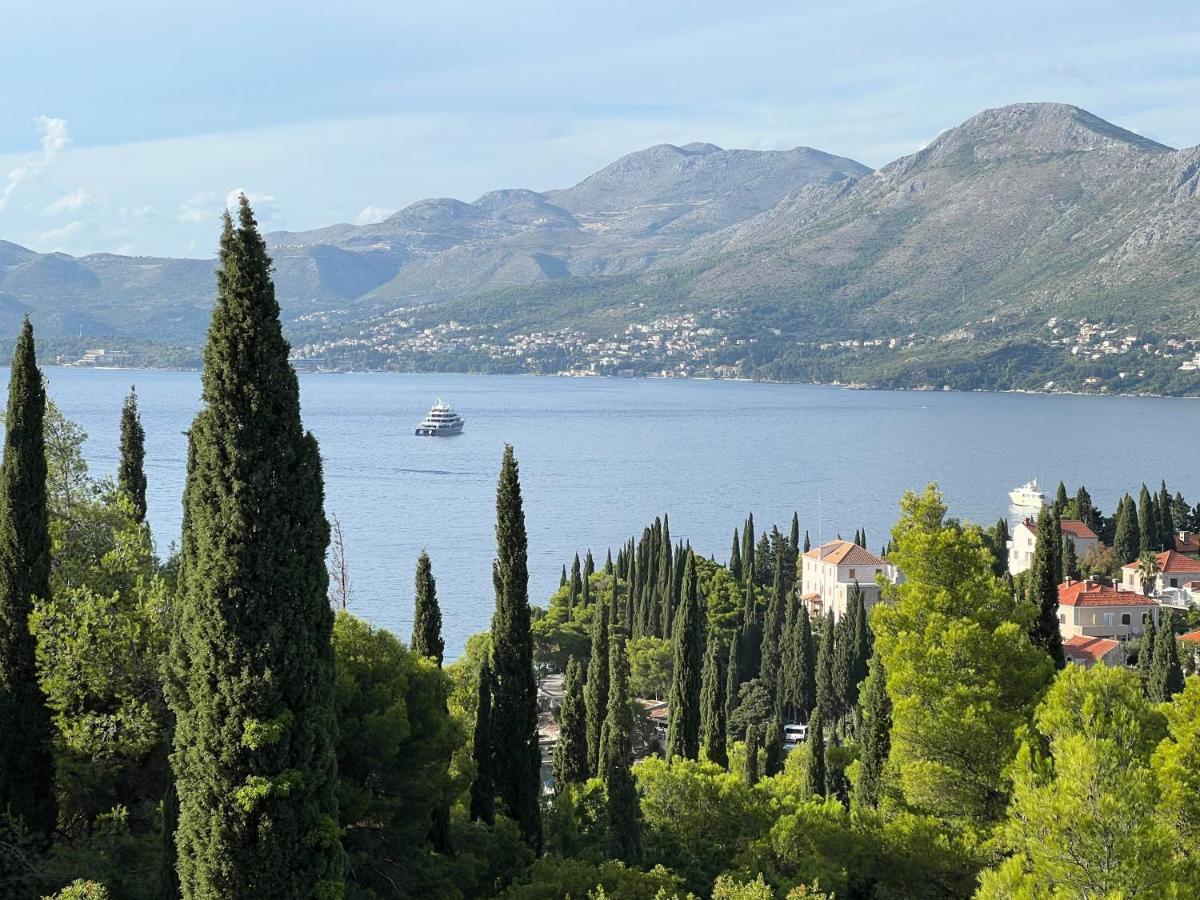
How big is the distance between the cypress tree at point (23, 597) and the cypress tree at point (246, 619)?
4.97 m

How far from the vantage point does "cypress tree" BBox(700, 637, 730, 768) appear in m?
33.1

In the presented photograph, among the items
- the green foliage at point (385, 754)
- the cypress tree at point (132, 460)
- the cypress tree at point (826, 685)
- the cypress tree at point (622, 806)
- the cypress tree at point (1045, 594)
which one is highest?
the cypress tree at point (132, 460)

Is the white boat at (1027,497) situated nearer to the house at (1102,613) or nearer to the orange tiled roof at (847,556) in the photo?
the orange tiled roof at (847,556)

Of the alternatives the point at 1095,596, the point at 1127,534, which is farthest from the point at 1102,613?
the point at 1127,534

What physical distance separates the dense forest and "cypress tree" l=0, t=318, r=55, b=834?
0.04 m

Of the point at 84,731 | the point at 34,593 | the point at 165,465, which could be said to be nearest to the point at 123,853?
the point at 84,731

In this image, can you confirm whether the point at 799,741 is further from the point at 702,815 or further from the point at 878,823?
the point at 878,823

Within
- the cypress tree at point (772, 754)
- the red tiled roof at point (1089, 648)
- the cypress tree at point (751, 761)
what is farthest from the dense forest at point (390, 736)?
the red tiled roof at point (1089, 648)

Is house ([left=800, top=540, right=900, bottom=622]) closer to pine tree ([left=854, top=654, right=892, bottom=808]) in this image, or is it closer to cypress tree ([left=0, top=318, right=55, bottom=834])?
pine tree ([left=854, top=654, right=892, bottom=808])

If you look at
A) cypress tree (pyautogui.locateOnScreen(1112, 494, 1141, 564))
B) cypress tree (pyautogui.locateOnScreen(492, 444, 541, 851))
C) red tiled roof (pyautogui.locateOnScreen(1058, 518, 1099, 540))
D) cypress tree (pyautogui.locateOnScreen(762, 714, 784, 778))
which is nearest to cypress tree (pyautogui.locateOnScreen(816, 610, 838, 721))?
cypress tree (pyautogui.locateOnScreen(762, 714, 784, 778))

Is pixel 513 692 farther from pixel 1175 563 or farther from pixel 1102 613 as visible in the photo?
pixel 1175 563

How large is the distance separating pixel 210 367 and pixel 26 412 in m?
5.47

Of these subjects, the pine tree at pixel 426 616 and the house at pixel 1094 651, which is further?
the house at pixel 1094 651

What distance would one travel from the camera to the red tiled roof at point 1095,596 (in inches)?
2372
